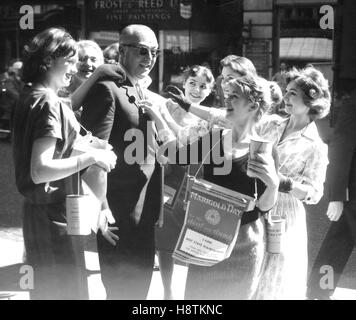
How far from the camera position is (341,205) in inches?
169

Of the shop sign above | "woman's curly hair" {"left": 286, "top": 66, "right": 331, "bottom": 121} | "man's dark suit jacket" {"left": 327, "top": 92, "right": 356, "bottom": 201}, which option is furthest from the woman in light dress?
the shop sign above

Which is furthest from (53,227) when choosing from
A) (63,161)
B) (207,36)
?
(207,36)

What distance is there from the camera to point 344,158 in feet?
14.3

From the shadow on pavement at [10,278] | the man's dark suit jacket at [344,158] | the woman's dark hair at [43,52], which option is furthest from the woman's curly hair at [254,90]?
the shadow on pavement at [10,278]

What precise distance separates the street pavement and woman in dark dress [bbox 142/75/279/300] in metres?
1.30

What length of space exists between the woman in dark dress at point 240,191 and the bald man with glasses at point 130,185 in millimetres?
449

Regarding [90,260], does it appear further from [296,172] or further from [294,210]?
Result: [296,172]

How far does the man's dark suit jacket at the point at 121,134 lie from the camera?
3.22 meters

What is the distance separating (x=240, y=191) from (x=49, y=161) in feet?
2.74

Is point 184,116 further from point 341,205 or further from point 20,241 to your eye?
point 20,241

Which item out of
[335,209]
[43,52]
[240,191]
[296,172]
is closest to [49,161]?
[43,52]

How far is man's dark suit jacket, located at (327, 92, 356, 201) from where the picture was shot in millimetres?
4301

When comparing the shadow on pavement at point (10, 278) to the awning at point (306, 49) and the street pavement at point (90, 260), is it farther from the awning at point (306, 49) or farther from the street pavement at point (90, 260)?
the awning at point (306, 49)
